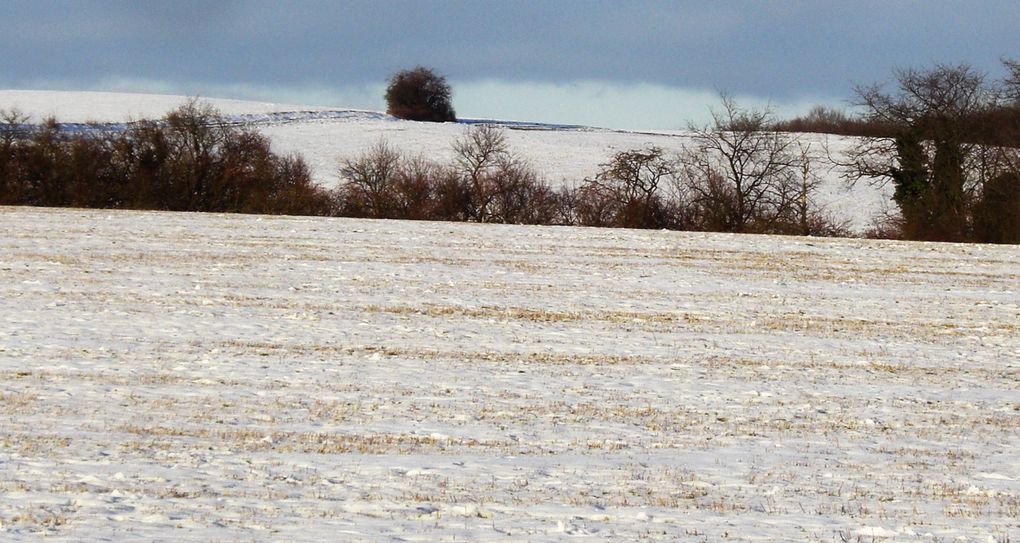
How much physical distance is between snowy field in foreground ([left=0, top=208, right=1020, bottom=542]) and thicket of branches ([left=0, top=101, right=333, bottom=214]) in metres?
20.5

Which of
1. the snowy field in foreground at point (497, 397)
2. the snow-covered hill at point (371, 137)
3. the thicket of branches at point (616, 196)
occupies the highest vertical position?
the snow-covered hill at point (371, 137)

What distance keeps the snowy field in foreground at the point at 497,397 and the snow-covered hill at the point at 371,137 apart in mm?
32475

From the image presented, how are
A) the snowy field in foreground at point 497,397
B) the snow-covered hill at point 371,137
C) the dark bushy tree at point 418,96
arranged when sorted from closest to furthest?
the snowy field in foreground at point 497,397, the snow-covered hill at point 371,137, the dark bushy tree at point 418,96

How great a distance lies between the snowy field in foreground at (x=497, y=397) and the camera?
9938mm

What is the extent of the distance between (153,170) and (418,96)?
53833 mm

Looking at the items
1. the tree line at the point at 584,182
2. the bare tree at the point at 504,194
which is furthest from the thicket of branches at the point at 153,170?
the bare tree at the point at 504,194

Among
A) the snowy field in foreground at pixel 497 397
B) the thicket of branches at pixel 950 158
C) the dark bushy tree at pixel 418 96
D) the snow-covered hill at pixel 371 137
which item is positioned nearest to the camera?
the snowy field in foreground at pixel 497 397

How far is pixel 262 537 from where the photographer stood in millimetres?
8883

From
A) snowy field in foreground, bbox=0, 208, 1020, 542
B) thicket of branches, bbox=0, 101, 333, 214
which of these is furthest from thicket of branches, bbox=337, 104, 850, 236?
snowy field in foreground, bbox=0, 208, 1020, 542

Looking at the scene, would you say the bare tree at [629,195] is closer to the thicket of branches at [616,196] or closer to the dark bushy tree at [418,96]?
the thicket of branches at [616,196]

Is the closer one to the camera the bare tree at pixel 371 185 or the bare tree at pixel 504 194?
the bare tree at pixel 371 185

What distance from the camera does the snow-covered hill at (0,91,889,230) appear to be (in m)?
65.8

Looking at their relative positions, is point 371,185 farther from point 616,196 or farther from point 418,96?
point 418,96

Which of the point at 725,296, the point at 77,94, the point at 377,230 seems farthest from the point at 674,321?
the point at 77,94
